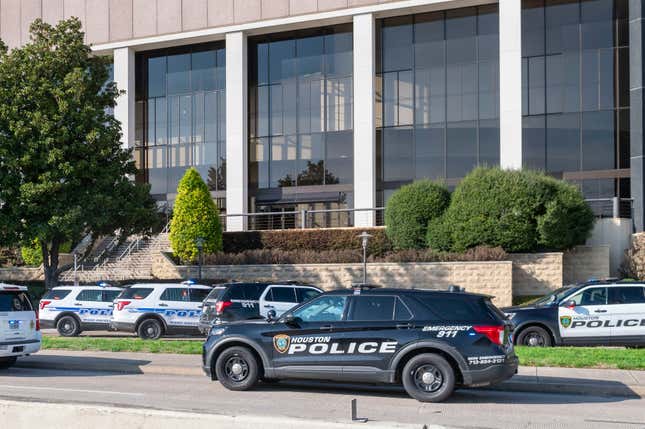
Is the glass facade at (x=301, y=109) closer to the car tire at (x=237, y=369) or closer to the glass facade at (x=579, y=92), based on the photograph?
the glass facade at (x=579, y=92)

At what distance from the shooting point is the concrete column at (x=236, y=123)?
4366cm

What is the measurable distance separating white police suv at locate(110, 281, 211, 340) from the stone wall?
10159mm

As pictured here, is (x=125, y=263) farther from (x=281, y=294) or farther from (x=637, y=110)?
(x=637, y=110)

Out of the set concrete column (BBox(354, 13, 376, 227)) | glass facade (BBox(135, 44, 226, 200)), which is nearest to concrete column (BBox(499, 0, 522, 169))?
concrete column (BBox(354, 13, 376, 227))

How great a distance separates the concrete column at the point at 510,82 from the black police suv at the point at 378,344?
1035 inches

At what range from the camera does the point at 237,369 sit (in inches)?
529

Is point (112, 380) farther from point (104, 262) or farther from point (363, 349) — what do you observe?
point (104, 262)

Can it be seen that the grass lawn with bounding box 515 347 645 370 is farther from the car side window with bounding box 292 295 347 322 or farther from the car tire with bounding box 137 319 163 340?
the car tire with bounding box 137 319 163 340

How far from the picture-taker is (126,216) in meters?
33.5

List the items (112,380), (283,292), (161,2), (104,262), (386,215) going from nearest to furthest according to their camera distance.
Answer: (112,380)
(283,292)
(386,215)
(104,262)
(161,2)

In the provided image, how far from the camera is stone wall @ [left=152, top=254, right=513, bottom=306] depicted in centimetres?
3161

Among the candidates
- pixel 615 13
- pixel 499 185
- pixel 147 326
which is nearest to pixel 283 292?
pixel 147 326

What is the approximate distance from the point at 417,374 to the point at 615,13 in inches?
1183

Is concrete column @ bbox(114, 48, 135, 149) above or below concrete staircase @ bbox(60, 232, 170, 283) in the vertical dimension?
above
